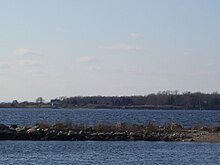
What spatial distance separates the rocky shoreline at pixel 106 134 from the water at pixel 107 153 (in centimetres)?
307

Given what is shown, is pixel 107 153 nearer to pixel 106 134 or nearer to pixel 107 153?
pixel 107 153

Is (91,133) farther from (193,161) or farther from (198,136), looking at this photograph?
(193,161)

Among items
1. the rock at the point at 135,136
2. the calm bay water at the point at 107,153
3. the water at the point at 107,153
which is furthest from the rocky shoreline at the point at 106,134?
the water at the point at 107,153

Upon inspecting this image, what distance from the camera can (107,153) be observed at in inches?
1794

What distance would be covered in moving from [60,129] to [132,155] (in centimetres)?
2023

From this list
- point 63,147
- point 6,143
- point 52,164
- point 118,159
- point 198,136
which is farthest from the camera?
point 198,136

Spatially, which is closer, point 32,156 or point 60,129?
point 32,156

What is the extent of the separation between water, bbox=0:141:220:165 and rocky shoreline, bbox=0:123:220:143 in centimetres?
307

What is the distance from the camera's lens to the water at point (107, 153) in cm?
4041

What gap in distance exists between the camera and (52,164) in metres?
38.8

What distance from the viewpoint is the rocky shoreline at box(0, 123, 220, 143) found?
191ft

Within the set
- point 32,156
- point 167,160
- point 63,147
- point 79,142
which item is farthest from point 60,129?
point 167,160

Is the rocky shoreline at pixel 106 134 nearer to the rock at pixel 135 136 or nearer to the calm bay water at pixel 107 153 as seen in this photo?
the rock at pixel 135 136

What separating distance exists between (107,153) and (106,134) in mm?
14314
